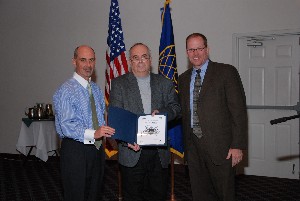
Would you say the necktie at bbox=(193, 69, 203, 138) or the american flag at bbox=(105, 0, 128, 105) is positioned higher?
the american flag at bbox=(105, 0, 128, 105)

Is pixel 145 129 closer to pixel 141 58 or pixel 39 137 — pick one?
pixel 141 58

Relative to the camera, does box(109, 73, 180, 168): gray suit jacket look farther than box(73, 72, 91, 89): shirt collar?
Yes

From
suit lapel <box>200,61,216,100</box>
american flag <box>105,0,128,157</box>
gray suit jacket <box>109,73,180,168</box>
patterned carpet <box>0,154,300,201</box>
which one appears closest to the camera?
gray suit jacket <box>109,73,180,168</box>

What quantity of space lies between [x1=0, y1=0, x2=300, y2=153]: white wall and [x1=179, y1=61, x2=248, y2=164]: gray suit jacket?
9.82ft

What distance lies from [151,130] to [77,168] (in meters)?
0.58

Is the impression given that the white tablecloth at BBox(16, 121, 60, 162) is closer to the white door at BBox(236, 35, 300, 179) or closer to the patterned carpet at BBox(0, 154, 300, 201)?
the patterned carpet at BBox(0, 154, 300, 201)

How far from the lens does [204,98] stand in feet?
8.88

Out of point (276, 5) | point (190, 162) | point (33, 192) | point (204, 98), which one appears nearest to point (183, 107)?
point (204, 98)

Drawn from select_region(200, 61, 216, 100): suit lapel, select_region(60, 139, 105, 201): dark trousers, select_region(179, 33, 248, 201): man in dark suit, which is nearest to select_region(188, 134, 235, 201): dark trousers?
select_region(179, 33, 248, 201): man in dark suit

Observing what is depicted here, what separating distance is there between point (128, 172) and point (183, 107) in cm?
71

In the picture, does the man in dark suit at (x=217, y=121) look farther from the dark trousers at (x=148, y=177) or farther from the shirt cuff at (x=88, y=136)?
the shirt cuff at (x=88, y=136)

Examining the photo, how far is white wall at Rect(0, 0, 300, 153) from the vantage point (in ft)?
17.9

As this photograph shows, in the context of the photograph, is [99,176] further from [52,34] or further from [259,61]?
[52,34]

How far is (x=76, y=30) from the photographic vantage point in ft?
22.1
